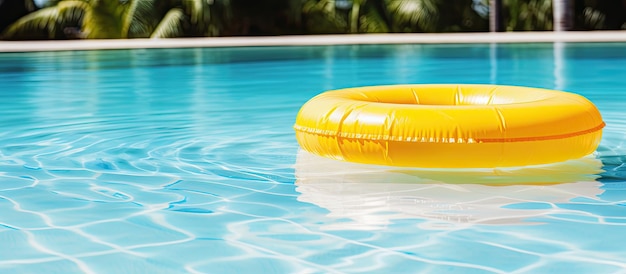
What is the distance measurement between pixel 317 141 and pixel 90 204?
126 centimetres

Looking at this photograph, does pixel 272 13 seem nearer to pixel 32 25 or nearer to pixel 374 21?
pixel 374 21

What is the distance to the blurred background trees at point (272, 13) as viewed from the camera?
1895 cm

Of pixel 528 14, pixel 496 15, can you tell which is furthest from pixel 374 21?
pixel 528 14

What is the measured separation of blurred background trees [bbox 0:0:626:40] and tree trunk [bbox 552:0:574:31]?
136cm

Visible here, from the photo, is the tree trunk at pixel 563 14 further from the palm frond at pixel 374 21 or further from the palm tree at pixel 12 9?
the palm tree at pixel 12 9

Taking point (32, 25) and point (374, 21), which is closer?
point (374, 21)

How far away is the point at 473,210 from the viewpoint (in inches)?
153

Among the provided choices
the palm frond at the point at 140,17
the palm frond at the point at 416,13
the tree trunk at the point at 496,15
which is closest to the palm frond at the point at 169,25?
the palm frond at the point at 140,17

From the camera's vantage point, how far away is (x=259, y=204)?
13.4 feet

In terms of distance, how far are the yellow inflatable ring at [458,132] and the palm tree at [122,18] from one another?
46.8 feet

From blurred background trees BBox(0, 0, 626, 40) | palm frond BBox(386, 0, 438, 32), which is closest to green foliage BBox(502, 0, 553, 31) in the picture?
blurred background trees BBox(0, 0, 626, 40)

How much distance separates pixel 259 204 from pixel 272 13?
55.3ft

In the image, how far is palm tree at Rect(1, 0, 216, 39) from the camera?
61.9 ft

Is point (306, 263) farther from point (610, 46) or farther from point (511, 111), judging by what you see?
point (610, 46)
